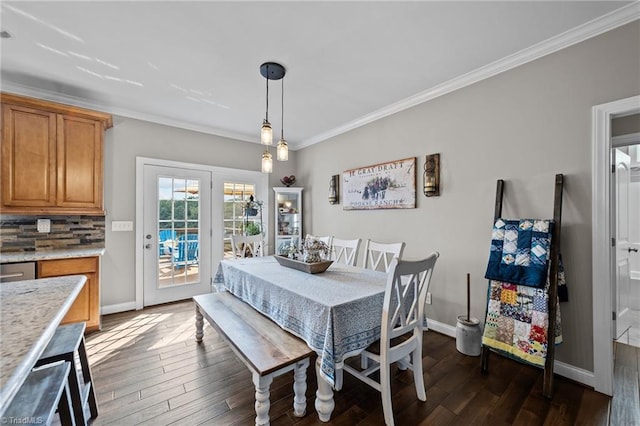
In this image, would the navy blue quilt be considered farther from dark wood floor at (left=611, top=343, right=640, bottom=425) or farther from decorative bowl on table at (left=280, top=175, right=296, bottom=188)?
decorative bowl on table at (left=280, top=175, right=296, bottom=188)

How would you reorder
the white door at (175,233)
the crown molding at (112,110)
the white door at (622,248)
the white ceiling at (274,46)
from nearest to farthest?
the white ceiling at (274,46) < the white door at (622,248) < the crown molding at (112,110) < the white door at (175,233)

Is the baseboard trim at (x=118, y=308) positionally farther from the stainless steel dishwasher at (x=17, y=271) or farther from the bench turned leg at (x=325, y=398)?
the bench turned leg at (x=325, y=398)

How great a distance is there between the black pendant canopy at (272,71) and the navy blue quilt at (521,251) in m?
2.34

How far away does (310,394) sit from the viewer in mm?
1902

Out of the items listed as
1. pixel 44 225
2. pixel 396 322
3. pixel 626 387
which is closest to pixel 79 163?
pixel 44 225

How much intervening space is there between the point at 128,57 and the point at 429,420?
358 centimetres

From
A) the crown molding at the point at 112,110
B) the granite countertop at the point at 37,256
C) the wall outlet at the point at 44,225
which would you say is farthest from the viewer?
the wall outlet at the point at 44,225

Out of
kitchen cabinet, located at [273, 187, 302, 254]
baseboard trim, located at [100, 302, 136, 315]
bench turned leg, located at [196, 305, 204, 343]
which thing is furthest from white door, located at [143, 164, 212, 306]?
bench turned leg, located at [196, 305, 204, 343]

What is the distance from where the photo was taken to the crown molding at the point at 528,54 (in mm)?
1857

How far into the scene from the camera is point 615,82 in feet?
6.28

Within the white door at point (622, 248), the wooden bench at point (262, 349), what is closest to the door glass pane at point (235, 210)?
the wooden bench at point (262, 349)

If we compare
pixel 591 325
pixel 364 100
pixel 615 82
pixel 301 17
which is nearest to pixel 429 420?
pixel 591 325

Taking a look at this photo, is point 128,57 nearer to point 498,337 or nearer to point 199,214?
point 199,214

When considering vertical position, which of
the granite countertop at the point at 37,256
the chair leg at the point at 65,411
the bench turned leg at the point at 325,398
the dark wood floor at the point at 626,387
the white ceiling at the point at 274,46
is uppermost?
the white ceiling at the point at 274,46
